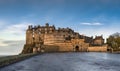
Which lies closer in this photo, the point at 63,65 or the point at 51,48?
the point at 63,65

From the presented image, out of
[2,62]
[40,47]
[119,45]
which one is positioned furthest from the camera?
[119,45]

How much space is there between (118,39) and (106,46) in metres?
10.1

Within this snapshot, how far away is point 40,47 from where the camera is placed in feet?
600

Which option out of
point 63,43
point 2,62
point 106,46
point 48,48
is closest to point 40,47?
A: point 48,48

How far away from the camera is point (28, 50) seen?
200m

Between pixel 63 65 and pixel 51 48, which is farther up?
pixel 51 48

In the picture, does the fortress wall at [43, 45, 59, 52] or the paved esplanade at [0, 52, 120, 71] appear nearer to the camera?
the paved esplanade at [0, 52, 120, 71]

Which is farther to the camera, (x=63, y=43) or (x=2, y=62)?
(x=63, y=43)

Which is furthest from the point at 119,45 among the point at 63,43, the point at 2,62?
the point at 2,62

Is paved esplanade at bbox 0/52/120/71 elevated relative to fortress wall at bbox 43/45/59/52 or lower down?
lower down

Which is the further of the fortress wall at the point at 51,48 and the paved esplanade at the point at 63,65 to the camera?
the fortress wall at the point at 51,48

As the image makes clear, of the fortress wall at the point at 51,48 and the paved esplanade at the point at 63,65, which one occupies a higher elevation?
the fortress wall at the point at 51,48

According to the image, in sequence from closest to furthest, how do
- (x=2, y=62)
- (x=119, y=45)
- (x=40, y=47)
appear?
1. (x=2, y=62)
2. (x=40, y=47)
3. (x=119, y=45)

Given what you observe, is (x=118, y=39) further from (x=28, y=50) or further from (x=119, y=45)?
(x=28, y=50)
